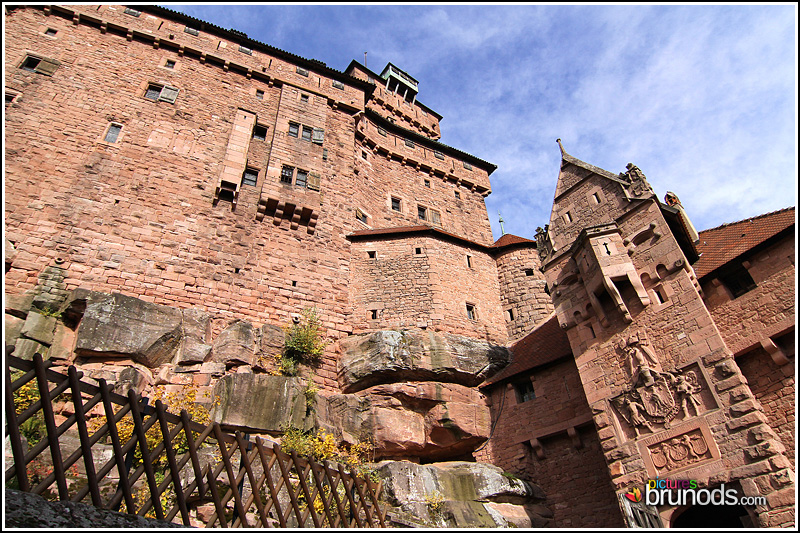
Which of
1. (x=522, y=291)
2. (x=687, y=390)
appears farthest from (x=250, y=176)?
(x=687, y=390)

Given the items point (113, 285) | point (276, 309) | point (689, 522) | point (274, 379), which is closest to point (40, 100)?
point (113, 285)

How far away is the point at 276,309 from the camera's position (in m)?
15.2

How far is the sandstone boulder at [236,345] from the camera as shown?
1287 cm

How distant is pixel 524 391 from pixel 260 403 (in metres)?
8.26

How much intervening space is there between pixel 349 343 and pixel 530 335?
684cm

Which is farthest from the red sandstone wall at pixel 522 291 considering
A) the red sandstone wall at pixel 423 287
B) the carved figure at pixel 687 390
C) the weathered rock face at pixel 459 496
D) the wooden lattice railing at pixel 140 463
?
the wooden lattice railing at pixel 140 463

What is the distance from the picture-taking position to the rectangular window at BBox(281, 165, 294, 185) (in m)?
18.4

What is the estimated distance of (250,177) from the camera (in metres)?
18.3

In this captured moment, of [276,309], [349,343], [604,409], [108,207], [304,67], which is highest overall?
[304,67]

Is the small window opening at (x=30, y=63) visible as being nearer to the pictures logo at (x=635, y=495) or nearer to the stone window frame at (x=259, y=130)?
the stone window frame at (x=259, y=130)

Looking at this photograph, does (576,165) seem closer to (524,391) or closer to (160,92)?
(524,391)

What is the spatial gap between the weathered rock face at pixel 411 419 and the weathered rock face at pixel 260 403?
2.82ft

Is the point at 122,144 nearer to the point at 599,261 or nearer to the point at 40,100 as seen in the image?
the point at 40,100

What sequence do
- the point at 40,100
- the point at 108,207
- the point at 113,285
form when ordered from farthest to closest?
the point at 40,100 → the point at 108,207 → the point at 113,285
